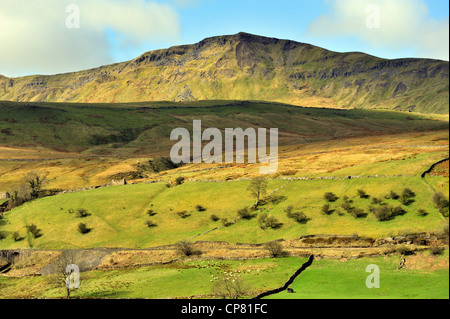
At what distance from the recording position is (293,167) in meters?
115

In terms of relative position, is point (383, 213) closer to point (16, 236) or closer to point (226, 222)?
point (226, 222)

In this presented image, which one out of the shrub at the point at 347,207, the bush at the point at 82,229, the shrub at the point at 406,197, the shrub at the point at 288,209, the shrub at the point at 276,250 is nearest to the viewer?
the shrub at the point at 276,250

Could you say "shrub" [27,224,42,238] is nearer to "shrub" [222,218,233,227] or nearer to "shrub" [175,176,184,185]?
"shrub" [175,176,184,185]

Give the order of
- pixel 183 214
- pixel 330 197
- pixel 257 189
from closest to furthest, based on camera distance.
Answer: pixel 330 197 → pixel 183 214 → pixel 257 189

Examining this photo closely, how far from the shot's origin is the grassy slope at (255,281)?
41.6m

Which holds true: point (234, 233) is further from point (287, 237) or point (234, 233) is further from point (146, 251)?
point (146, 251)

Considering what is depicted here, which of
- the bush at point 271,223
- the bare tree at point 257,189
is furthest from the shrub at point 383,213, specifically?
the bare tree at point 257,189

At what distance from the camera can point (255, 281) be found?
52969 mm

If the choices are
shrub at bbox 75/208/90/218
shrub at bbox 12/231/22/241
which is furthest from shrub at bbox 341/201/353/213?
shrub at bbox 12/231/22/241

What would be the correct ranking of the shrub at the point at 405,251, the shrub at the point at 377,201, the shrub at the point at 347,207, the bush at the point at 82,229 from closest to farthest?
the shrub at the point at 405,251, the shrub at the point at 377,201, the shrub at the point at 347,207, the bush at the point at 82,229

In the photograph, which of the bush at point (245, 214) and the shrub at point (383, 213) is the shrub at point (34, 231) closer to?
the bush at point (245, 214)

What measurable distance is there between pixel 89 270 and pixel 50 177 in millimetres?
84253

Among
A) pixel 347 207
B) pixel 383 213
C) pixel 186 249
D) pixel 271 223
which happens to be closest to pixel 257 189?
pixel 271 223
